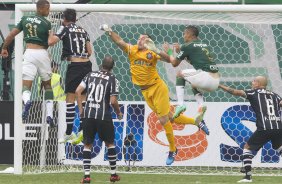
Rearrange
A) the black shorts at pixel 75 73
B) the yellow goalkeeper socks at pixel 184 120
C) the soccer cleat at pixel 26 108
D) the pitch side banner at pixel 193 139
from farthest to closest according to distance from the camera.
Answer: the pitch side banner at pixel 193 139
the yellow goalkeeper socks at pixel 184 120
the black shorts at pixel 75 73
the soccer cleat at pixel 26 108

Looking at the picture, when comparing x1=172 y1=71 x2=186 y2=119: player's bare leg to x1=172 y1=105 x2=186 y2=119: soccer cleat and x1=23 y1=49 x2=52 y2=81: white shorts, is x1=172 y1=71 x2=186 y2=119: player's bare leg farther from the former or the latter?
x1=23 y1=49 x2=52 y2=81: white shorts

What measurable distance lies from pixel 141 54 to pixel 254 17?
213cm

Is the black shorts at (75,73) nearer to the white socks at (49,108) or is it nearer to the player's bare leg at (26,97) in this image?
the white socks at (49,108)

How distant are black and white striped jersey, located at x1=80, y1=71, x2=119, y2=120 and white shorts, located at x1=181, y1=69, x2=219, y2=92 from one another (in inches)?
65.2

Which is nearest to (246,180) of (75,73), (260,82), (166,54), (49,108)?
(260,82)

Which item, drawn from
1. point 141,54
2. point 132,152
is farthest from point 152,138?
point 141,54

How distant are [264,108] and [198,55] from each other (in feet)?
4.22

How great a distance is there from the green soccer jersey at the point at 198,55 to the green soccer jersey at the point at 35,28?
210 centimetres

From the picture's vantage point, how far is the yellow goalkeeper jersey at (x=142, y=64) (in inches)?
656

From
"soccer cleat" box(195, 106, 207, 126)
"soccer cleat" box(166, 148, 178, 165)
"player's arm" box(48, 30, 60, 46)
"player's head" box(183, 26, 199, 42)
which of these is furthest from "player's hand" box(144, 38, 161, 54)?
"soccer cleat" box(166, 148, 178, 165)

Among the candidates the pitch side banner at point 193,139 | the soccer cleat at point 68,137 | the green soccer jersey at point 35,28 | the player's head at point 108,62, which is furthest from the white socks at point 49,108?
the player's head at point 108,62

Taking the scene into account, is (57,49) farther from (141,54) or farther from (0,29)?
(0,29)

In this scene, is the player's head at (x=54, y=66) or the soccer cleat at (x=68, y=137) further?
the player's head at (x=54, y=66)

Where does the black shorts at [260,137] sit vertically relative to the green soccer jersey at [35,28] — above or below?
below
